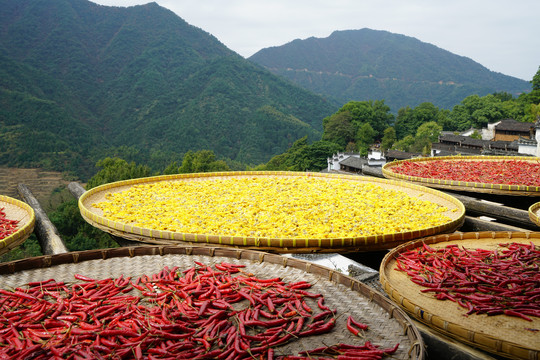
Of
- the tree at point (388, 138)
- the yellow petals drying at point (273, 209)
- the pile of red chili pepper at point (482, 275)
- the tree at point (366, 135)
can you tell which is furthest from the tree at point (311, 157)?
the pile of red chili pepper at point (482, 275)

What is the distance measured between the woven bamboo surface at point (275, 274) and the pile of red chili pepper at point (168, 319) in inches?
2.6

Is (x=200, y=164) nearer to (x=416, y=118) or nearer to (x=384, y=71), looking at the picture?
(x=416, y=118)

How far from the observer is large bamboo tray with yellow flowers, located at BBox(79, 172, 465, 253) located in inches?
117

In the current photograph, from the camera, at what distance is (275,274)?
2457mm

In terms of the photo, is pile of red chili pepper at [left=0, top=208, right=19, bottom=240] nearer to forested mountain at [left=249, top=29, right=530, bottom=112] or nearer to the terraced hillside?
the terraced hillside

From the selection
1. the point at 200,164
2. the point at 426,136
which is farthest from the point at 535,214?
the point at 426,136

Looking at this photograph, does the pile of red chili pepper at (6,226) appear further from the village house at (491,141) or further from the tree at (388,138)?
the tree at (388,138)

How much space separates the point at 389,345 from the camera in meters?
1.78

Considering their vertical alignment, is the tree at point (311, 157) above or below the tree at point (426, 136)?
below

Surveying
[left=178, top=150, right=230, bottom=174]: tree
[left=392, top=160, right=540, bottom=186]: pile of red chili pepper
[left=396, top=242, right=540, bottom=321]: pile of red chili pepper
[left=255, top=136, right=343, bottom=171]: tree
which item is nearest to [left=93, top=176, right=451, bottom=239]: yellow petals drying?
[left=396, top=242, right=540, bottom=321]: pile of red chili pepper

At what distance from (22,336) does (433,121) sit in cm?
4976

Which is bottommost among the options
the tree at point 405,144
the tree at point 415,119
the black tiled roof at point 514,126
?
the tree at point 405,144

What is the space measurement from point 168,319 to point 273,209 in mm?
1953

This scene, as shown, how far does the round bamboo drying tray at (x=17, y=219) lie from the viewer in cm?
323
